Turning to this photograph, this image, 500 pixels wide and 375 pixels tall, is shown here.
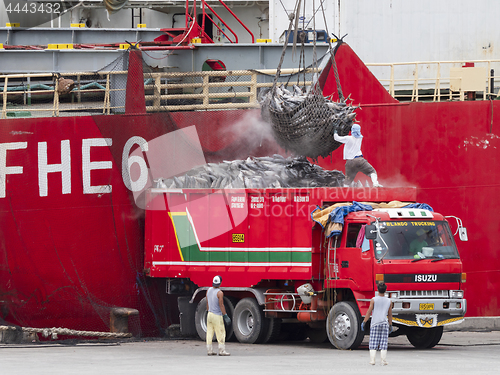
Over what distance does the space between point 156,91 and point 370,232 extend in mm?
7454

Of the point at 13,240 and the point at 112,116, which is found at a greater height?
the point at 112,116

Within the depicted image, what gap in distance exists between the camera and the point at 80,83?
19.5 m

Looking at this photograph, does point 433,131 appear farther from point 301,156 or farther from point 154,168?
point 154,168

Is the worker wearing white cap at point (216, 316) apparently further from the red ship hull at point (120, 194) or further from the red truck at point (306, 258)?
the red ship hull at point (120, 194)

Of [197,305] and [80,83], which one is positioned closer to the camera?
[197,305]

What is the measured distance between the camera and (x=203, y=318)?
1619 centimetres

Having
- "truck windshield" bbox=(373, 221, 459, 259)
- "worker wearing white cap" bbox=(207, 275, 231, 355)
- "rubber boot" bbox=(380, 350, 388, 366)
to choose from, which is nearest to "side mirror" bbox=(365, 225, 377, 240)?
"truck windshield" bbox=(373, 221, 459, 259)

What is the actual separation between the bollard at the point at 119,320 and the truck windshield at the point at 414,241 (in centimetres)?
638

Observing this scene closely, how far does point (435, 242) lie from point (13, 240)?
9187 millimetres

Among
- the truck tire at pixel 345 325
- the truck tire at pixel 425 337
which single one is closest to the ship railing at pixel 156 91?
the truck tire at pixel 345 325

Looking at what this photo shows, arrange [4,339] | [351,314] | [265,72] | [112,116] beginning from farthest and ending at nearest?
[265,72] < [112,116] < [4,339] < [351,314]

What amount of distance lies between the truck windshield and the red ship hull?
411 cm

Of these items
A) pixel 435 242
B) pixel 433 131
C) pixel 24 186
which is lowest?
pixel 435 242

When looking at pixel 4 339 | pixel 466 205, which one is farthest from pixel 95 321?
pixel 466 205
